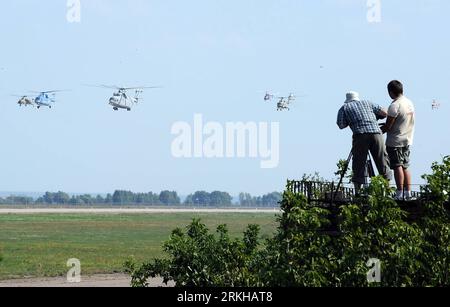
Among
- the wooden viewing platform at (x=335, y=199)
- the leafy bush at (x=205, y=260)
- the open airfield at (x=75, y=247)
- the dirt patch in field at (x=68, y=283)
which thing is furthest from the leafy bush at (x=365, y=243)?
the dirt patch in field at (x=68, y=283)

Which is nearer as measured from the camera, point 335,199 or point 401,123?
point 401,123

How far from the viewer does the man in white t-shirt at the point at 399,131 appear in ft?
53.0

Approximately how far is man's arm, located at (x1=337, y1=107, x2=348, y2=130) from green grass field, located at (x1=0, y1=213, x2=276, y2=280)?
27686 mm

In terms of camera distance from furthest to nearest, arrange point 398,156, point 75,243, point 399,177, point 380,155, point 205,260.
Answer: point 75,243, point 205,260, point 380,155, point 399,177, point 398,156

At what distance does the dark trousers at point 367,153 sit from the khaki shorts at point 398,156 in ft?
0.75

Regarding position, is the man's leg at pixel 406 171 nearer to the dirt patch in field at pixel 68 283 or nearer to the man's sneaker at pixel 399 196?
the man's sneaker at pixel 399 196

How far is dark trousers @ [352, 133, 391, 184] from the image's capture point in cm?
1653

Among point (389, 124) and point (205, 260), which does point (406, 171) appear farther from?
point (205, 260)

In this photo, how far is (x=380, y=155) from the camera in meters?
16.6

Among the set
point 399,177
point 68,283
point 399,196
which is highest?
point 399,177

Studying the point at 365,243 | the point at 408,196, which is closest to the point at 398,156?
the point at 408,196

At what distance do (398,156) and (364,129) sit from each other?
0.77 meters

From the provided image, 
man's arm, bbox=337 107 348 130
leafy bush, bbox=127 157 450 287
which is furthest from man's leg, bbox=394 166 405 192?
man's arm, bbox=337 107 348 130
